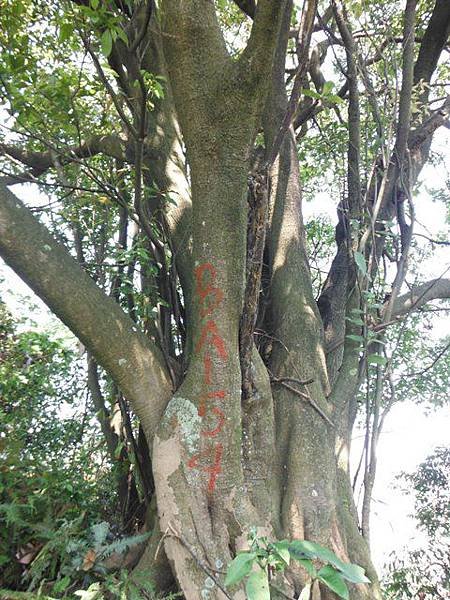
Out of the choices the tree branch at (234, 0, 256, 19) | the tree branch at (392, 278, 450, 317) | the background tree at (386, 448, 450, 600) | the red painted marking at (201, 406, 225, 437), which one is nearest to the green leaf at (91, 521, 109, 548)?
the red painted marking at (201, 406, 225, 437)

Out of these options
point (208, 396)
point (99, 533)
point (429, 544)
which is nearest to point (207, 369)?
point (208, 396)

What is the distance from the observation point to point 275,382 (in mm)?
3418

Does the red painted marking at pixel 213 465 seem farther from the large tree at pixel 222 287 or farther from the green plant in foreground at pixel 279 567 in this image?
the green plant in foreground at pixel 279 567

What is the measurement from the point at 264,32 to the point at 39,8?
296 centimetres

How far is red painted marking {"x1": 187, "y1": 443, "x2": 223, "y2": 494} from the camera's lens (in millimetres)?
2574

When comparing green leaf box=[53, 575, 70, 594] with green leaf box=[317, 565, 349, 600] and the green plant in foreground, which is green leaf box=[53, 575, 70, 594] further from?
green leaf box=[317, 565, 349, 600]

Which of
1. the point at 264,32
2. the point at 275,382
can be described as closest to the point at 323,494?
the point at 275,382

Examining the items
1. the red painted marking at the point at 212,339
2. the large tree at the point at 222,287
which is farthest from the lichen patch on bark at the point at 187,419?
the red painted marking at the point at 212,339

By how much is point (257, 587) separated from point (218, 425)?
1.41 metres

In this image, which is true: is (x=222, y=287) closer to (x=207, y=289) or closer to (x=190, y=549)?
(x=207, y=289)

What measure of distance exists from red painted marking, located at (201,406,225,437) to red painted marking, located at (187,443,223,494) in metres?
0.07

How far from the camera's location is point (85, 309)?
2.54m

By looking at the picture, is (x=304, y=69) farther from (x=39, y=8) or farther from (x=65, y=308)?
(x=39, y=8)

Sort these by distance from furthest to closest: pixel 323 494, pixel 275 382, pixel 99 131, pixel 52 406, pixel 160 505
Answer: pixel 52 406 < pixel 99 131 < pixel 275 382 < pixel 323 494 < pixel 160 505
